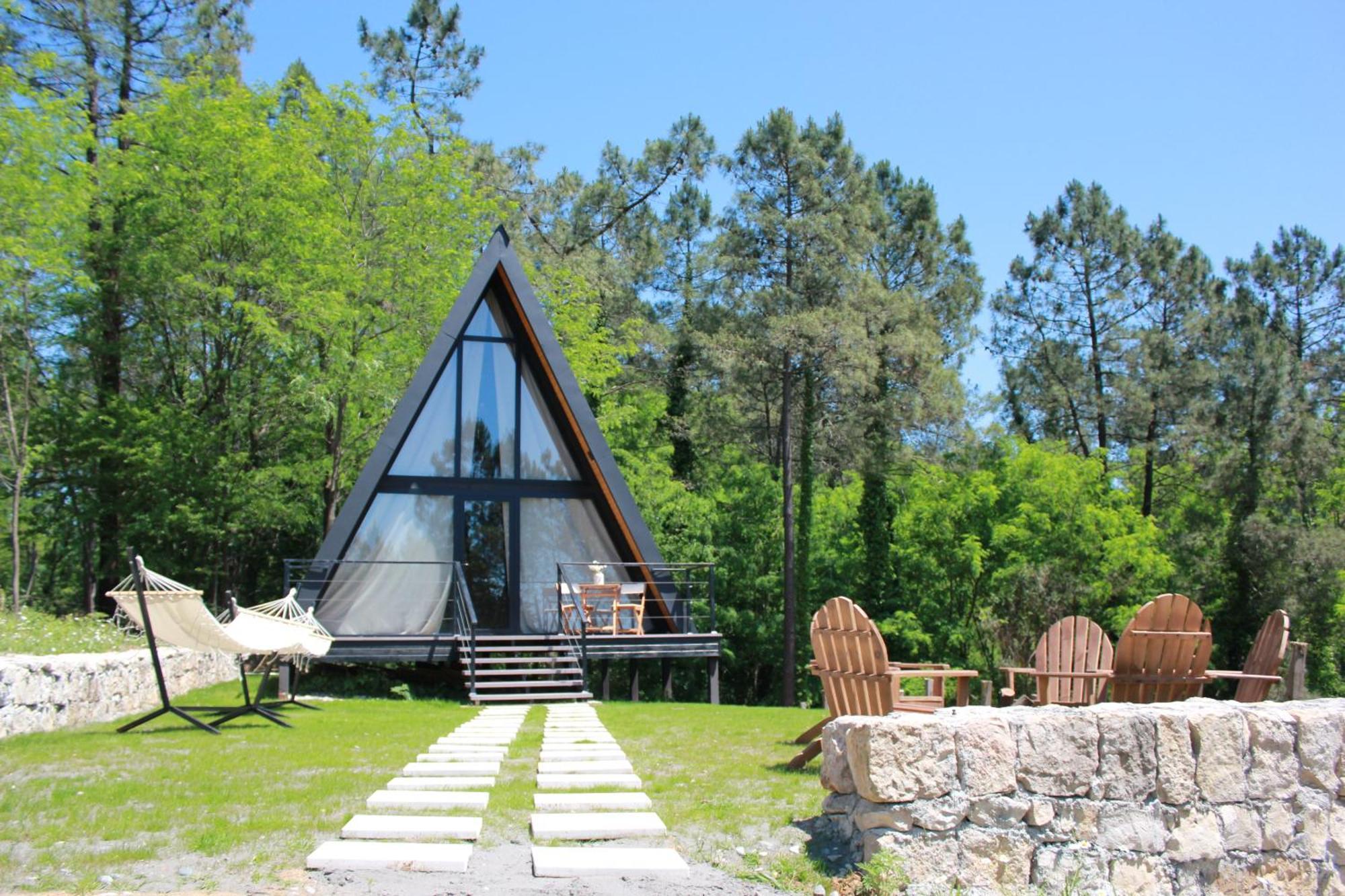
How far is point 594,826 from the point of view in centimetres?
469

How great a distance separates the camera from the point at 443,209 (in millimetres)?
20078

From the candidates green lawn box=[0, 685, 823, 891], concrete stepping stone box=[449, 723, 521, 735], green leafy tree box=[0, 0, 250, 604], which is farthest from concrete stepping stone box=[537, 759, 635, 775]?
green leafy tree box=[0, 0, 250, 604]

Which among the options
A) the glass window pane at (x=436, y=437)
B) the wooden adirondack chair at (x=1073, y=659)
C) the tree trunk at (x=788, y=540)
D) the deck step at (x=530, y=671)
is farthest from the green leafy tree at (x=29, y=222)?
the tree trunk at (x=788, y=540)

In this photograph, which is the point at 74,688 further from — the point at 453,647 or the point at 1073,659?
the point at 1073,659

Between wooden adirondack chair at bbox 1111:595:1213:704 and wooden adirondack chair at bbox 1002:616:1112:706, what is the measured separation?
78cm

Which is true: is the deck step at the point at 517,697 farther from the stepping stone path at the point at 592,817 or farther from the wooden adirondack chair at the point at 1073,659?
the wooden adirondack chair at the point at 1073,659

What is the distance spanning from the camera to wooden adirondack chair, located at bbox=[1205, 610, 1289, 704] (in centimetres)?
663

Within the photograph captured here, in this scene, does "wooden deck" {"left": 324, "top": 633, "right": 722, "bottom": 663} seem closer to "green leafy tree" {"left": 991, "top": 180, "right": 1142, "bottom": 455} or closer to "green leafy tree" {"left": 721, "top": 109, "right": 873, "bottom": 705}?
"green leafy tree" {"left": 721, "top": 109, "right": 873, "bottom": 705}

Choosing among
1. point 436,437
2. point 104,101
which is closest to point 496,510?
point 436,437

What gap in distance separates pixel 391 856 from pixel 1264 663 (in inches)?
220

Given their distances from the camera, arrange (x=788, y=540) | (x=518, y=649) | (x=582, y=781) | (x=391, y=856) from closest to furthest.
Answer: (x=391, y=856) < (x=582, y=781) < (x=518, y=649) < (x=788, y=540)

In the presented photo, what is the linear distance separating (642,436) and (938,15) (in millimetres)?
14923

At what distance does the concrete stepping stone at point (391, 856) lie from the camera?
4047 mm

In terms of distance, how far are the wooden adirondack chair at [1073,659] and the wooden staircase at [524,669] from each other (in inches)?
252
